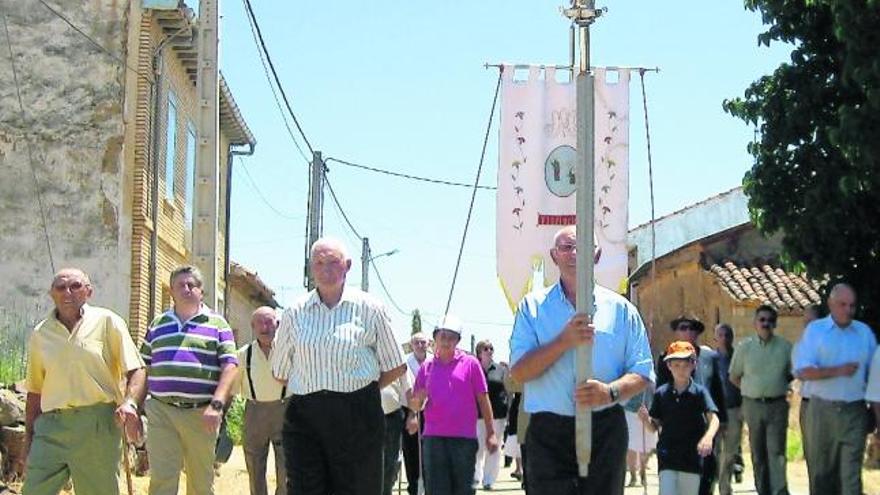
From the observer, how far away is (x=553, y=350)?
22.5ft

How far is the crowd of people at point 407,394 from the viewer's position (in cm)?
716

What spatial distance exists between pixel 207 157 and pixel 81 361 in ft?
29.9

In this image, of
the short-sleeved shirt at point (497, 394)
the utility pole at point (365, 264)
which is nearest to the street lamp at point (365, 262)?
the utility pole at point (365, 264)

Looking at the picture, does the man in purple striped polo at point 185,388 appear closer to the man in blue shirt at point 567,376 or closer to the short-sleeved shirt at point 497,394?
the man in blue shirt at point 567,376

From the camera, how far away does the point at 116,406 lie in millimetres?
9852

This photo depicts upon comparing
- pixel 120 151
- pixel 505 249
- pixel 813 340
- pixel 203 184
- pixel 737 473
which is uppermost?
pixel 120 151

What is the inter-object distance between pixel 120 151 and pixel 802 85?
12.0 m

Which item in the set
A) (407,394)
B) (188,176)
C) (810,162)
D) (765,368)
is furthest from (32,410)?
(188,176)

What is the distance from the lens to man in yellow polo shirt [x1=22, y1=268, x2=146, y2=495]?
964 cm

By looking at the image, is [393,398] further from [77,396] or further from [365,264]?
[365,264]

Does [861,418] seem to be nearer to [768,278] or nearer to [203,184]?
[203,184]

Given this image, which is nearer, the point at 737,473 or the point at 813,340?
the point at 813,340

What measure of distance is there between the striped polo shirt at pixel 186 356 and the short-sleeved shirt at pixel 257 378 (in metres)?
1.69

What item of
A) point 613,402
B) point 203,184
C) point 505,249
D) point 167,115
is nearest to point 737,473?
point 505,249
